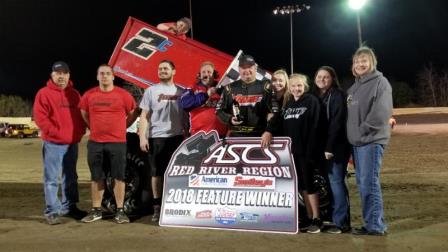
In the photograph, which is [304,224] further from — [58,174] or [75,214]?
[58,174]

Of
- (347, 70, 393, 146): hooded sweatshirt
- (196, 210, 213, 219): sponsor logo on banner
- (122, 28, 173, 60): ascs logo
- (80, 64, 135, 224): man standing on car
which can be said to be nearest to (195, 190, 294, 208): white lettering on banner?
(196, 210, 213, 219): sponsor logo on banner

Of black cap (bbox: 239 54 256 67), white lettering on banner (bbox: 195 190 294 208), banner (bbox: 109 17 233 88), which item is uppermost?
banner (bbox: 109 17 233 88)

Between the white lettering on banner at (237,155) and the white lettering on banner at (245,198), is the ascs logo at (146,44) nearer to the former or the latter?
the white lettering on banner at (237,155)

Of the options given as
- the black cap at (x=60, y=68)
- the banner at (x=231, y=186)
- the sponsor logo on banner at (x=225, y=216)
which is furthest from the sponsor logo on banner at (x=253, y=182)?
the black cap at (x=60, y=68)

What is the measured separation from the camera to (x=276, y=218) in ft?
16.5

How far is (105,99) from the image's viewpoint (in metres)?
5.79

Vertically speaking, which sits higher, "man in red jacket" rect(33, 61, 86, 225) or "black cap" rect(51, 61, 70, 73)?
"black cap" rect(51, 61, 70, 73)

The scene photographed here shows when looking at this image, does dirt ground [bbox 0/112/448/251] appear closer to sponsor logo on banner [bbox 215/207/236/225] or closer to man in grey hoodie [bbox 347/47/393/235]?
sponsor logo on banner [bbox 215/207/236/225]

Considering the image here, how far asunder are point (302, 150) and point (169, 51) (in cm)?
257

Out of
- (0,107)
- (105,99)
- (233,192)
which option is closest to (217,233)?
(233,192)

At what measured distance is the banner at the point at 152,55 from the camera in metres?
6.58

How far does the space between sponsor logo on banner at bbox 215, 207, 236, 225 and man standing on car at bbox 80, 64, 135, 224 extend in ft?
3.92

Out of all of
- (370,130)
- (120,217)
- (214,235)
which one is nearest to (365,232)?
(370,130)

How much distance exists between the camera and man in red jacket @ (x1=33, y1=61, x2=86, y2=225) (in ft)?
19.5
